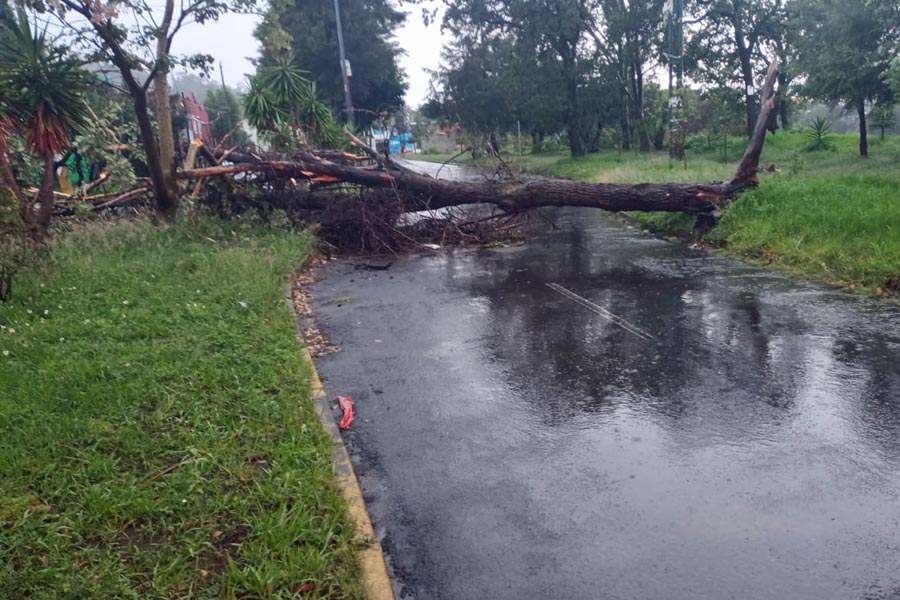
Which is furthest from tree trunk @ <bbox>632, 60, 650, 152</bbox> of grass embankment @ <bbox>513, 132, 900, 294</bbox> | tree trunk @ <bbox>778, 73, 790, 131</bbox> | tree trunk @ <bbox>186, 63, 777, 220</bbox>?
tree trunk @ <bbox>186, 63, 777, 220</bbox>

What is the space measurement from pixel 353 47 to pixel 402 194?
107 ft

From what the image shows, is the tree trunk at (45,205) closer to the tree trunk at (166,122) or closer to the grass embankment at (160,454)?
the grass embankment at (160,454)

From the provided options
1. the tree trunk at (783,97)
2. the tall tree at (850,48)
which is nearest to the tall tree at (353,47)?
the tree trunk at (783,97)

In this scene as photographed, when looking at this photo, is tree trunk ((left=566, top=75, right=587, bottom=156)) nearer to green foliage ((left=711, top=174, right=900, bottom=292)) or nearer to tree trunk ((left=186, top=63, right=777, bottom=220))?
green foliage ((left=711, top=174, right=900, bottom=292))

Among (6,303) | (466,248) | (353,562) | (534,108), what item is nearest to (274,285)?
(6,303)

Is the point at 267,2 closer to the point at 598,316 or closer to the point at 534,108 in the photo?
the point at 598,316

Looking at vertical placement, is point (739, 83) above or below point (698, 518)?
above

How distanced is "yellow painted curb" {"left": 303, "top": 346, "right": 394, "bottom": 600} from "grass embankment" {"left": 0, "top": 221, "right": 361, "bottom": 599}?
76 mm

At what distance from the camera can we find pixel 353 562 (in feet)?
10.7

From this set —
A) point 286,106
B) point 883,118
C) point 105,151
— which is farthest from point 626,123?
point 105,151

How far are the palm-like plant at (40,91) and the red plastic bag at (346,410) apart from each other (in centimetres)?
522

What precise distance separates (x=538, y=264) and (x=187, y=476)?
7.55 metres

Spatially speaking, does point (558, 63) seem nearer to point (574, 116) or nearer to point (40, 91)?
point (574, 116)

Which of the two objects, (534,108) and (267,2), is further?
(534,108)
